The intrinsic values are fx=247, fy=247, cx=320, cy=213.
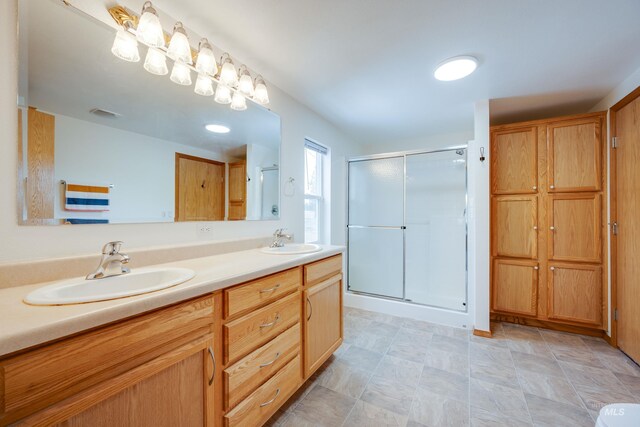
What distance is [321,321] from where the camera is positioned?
1683 millimetres

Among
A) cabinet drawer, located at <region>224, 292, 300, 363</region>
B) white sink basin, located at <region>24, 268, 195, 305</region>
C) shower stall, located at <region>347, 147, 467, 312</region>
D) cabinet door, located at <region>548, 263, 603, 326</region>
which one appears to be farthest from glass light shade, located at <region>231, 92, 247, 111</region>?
cabinet door, located at <region>548, 263, 603, 326</region>

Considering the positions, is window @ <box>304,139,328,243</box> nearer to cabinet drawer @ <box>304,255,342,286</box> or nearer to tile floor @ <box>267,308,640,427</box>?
cabinet drawer @ <box>304,255,342,286</box>

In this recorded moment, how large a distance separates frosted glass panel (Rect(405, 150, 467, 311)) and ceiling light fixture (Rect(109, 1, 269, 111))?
213 cm

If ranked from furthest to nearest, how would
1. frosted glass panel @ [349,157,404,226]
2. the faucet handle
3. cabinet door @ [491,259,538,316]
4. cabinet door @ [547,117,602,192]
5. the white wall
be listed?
frosted glass panel @ [349,157,404,226], cabinet door @ [491,259,538,316], cabinet door @ [547,117,602,192], the faucet handle, the white wall

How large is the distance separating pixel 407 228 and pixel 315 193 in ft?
4.17

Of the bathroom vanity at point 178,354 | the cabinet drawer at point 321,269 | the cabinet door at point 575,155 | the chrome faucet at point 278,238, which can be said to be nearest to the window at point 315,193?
the chrome faucet at point 278,238

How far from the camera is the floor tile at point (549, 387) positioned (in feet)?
4.97

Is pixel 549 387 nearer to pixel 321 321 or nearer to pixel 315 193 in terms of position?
pixel 321 321

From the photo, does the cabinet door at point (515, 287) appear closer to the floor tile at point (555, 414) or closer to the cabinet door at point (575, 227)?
the cabinet door at point (575, 227)

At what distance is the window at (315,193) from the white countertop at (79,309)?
1660 mm

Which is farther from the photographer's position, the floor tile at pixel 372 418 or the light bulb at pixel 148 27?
the floor tile at pixel 372 418

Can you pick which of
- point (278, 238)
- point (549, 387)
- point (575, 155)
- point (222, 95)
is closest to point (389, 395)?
point (549, 387)

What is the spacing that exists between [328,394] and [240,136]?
1.81 meters

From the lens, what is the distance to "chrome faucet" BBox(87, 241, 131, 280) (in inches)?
38.7
